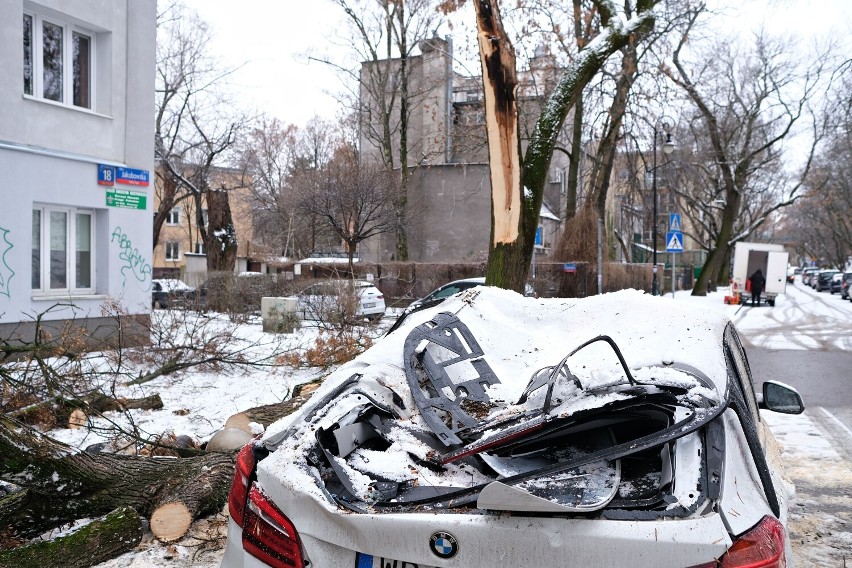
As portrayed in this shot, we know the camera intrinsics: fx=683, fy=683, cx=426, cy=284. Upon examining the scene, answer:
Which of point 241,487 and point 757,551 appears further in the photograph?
point 241,487

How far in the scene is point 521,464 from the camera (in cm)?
241

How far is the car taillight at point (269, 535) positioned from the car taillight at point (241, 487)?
6 cm

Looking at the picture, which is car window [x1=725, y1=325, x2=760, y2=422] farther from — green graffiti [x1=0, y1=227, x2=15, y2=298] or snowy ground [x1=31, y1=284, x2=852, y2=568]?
green graffiti [x1=0, y1=227, x2=15, y2=298]

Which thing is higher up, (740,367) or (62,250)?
(62,250)

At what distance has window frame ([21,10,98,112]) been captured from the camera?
40.0 ft

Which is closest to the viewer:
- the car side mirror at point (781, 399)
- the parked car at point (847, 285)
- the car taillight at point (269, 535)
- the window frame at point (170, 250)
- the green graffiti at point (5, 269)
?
the car taillight at point (269, 535)

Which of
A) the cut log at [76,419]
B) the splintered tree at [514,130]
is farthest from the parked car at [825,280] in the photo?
the cut log at [76,419]

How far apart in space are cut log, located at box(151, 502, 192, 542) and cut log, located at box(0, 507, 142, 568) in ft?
0.32

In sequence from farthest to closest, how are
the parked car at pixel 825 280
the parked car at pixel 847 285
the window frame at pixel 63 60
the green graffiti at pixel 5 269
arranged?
the parked car at pixel 825 280
the parked car at pixel 847 285
the window frame at pixel 63 60
the green graffiti at pixel 5 269

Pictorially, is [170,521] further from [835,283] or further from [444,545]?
[835,283]

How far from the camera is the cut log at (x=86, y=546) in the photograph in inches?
142

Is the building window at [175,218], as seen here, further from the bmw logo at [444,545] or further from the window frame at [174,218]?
the bmw logo at [444,545]

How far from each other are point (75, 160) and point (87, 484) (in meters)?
9.88

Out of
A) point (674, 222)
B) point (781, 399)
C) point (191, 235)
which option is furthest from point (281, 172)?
point (781, 399)
